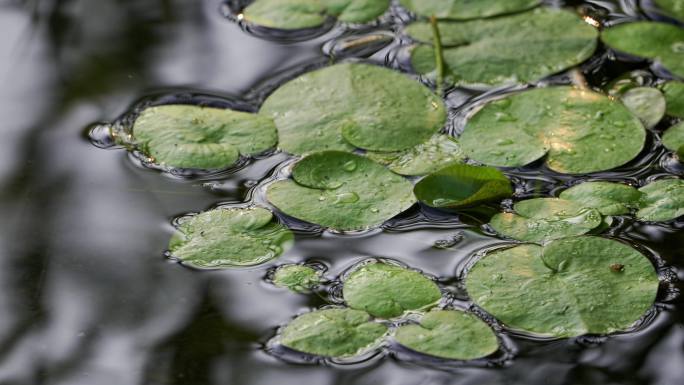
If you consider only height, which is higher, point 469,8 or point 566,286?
point 469,8

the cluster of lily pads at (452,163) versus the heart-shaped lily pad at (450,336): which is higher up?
the cluster of lily pads at (452,163)

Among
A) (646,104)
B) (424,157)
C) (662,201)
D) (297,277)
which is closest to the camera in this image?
(297,277)

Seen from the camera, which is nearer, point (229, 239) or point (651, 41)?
point (229, 239)

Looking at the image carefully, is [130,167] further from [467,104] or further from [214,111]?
[467,104]

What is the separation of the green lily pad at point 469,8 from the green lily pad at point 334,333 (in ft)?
3.47

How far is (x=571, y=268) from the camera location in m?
1.72

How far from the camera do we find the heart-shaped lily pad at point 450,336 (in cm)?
158

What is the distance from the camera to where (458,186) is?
1.90 meters

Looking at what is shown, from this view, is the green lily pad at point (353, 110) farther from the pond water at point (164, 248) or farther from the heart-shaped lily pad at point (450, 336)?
the heart-shaped lily pad at point (450, 336)

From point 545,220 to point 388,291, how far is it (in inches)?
14.3

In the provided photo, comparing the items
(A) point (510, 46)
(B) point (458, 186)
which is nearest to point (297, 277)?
(B) point (458, 186)

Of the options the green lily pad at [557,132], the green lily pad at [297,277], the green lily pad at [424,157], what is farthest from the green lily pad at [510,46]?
the green lily pad at [297,277]

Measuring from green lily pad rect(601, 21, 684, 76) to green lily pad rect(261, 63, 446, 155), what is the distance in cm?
54

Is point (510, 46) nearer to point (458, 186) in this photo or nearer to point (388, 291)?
point (458, 186)
